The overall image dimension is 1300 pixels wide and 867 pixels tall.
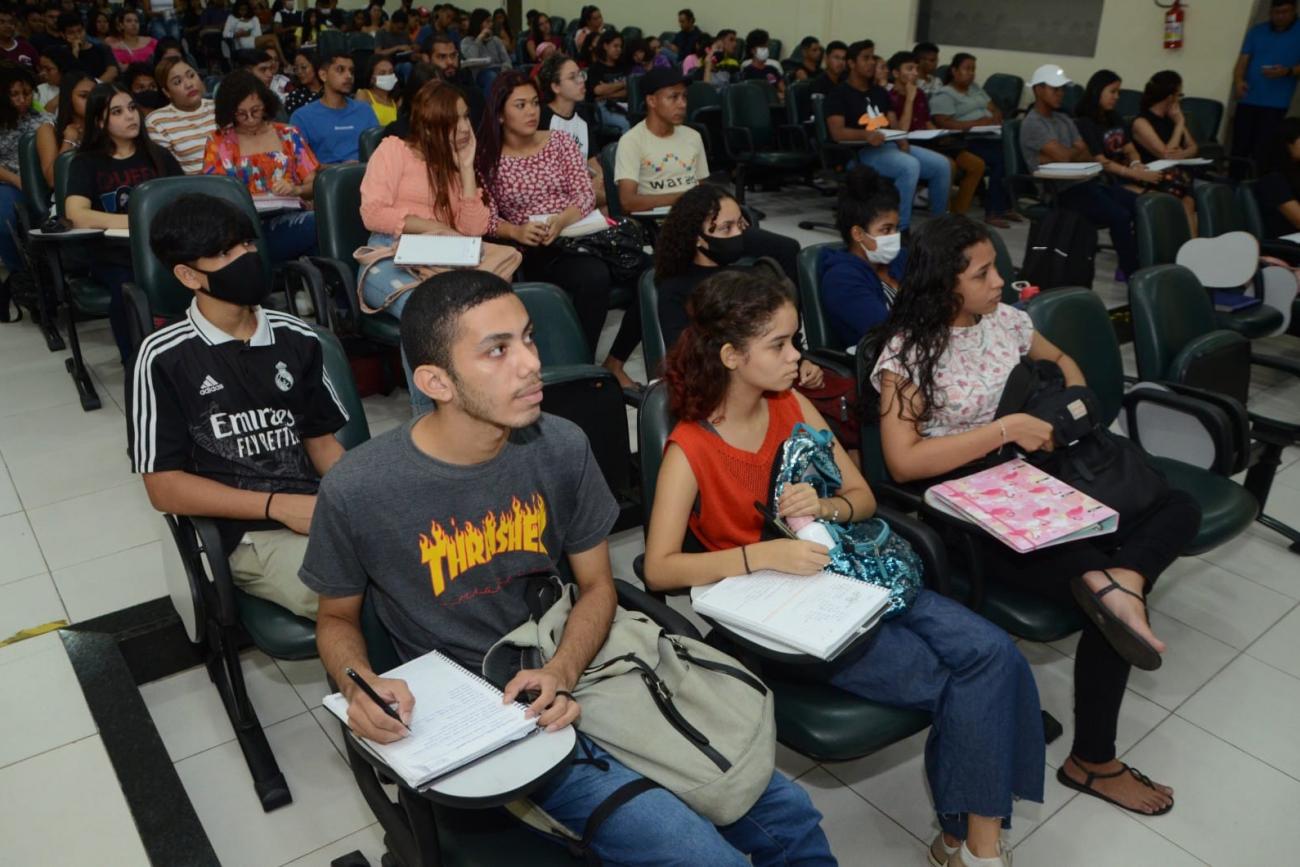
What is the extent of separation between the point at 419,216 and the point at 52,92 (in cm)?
407

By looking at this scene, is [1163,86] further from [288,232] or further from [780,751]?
[780,751]

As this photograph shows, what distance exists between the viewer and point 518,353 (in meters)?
1.53

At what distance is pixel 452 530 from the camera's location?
5.00 ft

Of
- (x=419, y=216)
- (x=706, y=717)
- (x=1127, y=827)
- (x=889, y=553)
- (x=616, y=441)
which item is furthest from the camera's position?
(x=419, y=216)

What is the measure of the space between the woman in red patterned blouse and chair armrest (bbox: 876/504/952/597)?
1866 millimetres

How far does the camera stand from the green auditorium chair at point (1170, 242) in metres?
3.85

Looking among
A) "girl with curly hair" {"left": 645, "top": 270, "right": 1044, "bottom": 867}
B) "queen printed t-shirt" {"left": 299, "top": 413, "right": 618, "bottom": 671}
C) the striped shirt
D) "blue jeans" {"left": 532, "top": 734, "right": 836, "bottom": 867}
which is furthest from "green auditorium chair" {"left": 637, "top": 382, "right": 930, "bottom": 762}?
the striped shirt

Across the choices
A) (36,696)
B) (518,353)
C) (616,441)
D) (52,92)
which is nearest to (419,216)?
(616,441)

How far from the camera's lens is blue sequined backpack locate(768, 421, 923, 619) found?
1.80m

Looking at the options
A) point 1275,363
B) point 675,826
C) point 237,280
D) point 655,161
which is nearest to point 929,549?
point 675,826

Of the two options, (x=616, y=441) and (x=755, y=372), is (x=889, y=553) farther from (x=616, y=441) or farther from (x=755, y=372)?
(x=616, y=441)

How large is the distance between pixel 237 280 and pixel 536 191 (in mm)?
1854

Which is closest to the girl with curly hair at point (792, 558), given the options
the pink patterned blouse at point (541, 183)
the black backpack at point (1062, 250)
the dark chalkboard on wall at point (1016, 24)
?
the pink patterned blouse at point (541, 183)

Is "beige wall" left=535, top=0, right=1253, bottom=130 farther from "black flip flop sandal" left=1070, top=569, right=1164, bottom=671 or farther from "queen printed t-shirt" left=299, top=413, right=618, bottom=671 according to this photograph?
"queen printed t-shirt" left=299, top=413, right=618, bottom=671
